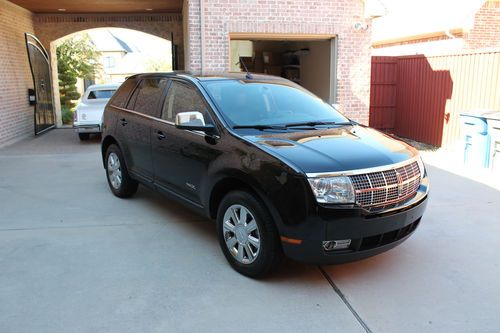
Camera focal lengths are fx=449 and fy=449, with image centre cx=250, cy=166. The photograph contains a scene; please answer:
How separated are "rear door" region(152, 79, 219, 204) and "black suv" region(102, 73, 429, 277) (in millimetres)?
12

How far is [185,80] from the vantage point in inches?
196

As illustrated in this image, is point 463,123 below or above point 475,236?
above

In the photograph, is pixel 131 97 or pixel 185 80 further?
pixel 131 97

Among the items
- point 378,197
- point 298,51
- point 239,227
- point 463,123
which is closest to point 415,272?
point 378,197

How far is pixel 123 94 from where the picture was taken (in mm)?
6305

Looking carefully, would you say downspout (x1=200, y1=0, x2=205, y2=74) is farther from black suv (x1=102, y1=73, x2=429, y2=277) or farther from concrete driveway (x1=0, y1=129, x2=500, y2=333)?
concrete driveway (x1=0, y1=129, x2=500, y2=333)

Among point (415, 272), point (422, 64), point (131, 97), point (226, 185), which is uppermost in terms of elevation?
point (422, 64)

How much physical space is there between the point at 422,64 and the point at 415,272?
887cm

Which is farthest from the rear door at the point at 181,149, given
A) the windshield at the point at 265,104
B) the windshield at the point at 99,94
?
the windshield at the point at 99,94

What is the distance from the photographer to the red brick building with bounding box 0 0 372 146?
9.77 meters

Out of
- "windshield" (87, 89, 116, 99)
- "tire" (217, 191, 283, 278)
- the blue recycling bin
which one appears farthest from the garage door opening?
"tire" (217, 191, 283, 278)

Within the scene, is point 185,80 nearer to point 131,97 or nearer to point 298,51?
point 131,97

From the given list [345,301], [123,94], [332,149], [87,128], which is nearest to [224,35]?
[123,94]

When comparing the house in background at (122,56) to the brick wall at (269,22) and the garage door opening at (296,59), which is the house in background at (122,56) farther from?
the brick wall at (269,22)
